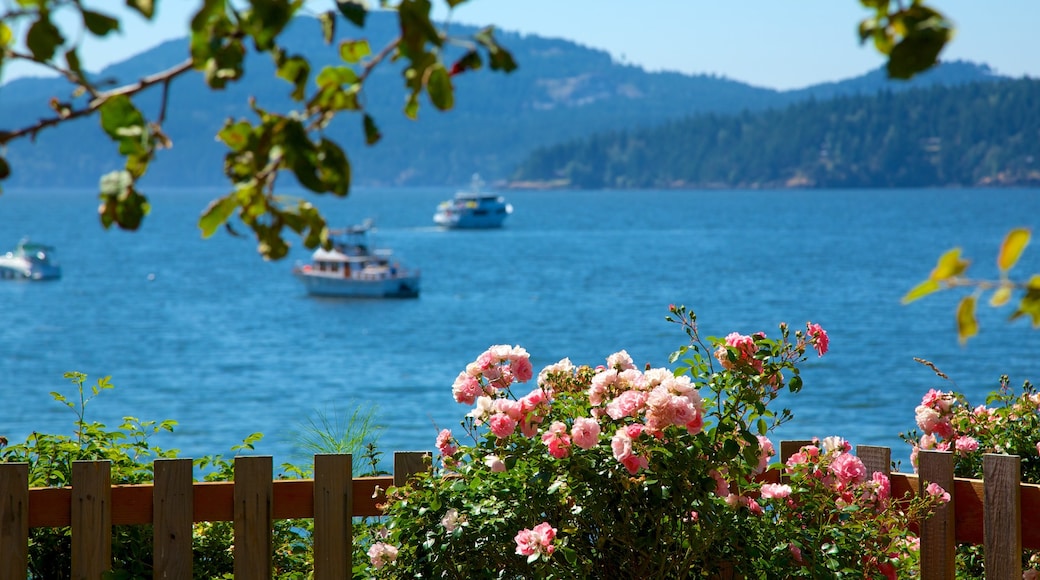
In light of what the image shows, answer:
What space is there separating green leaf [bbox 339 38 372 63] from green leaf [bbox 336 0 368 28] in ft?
0.24

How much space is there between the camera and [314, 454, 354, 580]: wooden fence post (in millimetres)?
2969

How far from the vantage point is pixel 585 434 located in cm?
267

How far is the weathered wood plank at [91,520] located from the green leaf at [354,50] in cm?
180

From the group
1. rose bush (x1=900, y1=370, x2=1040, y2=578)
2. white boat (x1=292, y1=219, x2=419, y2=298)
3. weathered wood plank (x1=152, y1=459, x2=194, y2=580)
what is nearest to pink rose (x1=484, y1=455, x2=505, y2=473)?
weathered wood plank (x1=152, y1=459, x2=194, y2=580)

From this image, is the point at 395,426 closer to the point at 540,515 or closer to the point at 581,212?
the point at 540,515

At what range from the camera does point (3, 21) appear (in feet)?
4.07

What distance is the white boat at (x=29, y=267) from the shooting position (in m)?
61.7

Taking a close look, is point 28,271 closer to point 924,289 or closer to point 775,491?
point 775,491

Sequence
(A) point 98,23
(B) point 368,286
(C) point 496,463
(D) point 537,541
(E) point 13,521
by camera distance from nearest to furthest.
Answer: (A) point 98,23 → (D) point 537,541 → (C) point 496,463 → (E) point 13,521 → (B) point 368,286

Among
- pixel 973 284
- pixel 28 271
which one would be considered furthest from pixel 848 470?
pixel 28 271

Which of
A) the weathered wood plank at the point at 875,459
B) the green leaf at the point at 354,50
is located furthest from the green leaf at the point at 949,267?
the weathered wood plank at the point at 875,459

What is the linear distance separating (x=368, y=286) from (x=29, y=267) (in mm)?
23912

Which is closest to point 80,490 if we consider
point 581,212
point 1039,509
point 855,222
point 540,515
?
point 540,515

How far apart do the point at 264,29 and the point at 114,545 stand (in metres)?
2.23
